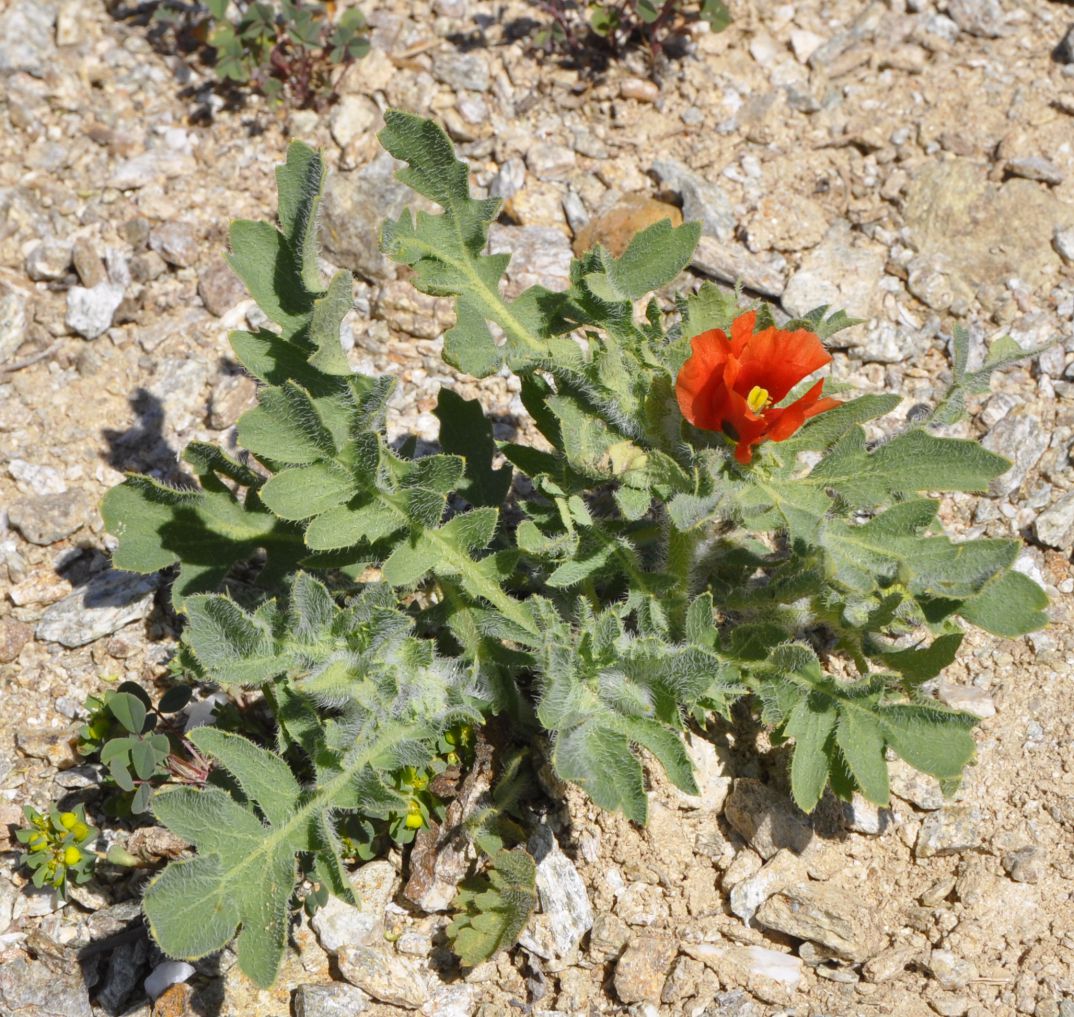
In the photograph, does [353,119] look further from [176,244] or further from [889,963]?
[889,963]

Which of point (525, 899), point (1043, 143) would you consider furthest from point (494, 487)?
point (1043, 143)

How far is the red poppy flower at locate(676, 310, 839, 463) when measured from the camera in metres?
3.16

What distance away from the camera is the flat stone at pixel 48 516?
4648mm

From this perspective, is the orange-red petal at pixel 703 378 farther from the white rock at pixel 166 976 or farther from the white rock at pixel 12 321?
the white rock at pixel 12 321

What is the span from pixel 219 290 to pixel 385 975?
122 inches

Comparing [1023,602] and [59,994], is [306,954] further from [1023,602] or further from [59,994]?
[1023,602]

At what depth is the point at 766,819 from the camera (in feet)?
13.0

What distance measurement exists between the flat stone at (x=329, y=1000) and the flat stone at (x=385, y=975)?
0.11 feet

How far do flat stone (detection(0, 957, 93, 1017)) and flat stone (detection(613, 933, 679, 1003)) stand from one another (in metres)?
1.79

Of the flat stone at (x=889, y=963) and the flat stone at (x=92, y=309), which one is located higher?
the flat stone at (x=92, y=309)

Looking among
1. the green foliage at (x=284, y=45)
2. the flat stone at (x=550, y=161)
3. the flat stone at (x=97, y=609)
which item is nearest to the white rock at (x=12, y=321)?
the flat stone at (x=97, y=609)

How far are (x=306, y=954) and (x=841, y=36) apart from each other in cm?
497

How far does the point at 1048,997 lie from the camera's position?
3596 millimetres

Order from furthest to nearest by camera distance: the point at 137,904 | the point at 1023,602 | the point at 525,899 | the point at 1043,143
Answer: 1. the point at 1043,143
2. the point at 137,904
3. the point at 525,899
4. the point at 1023,602
